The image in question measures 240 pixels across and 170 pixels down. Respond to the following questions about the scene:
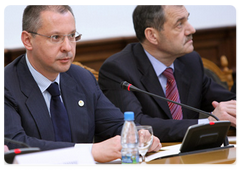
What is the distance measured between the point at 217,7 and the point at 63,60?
2.78 metres

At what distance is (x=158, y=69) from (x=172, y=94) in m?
0.19

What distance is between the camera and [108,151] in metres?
1.59

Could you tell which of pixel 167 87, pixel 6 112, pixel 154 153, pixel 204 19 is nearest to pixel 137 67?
pixel 167 87

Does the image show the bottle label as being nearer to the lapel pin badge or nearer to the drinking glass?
the drinking glass

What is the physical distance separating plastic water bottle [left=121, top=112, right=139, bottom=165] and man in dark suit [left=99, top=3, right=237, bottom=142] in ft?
2.21

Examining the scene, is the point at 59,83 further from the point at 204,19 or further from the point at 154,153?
the point at 204,19

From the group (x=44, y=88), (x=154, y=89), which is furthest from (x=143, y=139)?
(x=154, y=89)

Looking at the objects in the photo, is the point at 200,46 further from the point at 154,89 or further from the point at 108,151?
the point at 108,151

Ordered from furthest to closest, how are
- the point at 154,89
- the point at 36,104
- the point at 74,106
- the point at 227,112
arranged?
1. the point at 154,89
2. the point at 227,112
3. the point at 74,106
4. the point at 36,104

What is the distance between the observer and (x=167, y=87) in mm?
2529

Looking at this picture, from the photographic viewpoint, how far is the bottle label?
4.93 ft

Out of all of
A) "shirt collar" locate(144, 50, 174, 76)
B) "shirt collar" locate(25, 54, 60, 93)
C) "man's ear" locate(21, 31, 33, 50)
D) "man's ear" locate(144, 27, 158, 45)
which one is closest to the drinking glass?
"shirt collar" locate(25, 54, 60, 93)

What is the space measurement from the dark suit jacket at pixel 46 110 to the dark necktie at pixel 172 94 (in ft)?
1.59

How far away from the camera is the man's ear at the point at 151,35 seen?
2604 mm
